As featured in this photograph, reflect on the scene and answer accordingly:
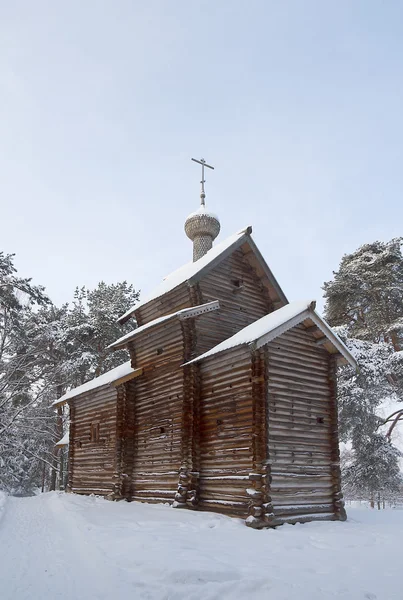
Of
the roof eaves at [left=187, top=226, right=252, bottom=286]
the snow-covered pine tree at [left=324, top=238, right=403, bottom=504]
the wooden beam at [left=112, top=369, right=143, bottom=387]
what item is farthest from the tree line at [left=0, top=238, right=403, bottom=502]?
the roof eaves at [left=187, top=226, right=252, bottom=286]

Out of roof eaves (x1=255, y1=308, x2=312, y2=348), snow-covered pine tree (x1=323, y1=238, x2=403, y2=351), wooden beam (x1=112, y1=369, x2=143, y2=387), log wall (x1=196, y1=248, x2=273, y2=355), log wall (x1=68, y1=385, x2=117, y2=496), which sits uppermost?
snow-covered pine tree (x1=323, y1=238, x2=403, y2=351)

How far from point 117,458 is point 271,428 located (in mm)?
8136

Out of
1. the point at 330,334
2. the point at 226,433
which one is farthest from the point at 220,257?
the point at 226,433

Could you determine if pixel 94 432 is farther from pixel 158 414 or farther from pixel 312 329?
pixel 312 329

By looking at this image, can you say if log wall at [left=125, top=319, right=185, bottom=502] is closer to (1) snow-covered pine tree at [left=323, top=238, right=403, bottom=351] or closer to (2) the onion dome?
(2) the onion dome

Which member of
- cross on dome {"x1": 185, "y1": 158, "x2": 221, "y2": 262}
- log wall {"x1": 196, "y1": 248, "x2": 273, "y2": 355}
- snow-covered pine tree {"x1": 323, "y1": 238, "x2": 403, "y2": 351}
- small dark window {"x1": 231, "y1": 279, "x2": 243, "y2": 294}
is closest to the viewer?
log wall {"x1": 196, "y1": 248, "x2": 273, "y2": 355}

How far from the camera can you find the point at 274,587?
20.5 feet

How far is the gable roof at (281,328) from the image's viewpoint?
42.7ft

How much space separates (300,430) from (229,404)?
89.2 inches

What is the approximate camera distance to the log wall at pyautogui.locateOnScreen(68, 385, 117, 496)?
66.1 feet

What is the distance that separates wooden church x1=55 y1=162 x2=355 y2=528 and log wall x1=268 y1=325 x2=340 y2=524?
0.03m

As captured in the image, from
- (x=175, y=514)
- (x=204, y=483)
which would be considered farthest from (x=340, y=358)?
(x=175, y=514)

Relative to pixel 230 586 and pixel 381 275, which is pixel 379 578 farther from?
pixel 381 275

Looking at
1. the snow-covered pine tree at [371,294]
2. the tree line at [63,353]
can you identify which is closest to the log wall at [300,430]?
the snow-covered pine tree at [371,294]
